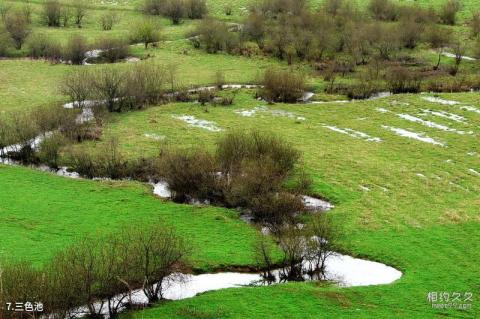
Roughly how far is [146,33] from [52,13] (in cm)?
2274

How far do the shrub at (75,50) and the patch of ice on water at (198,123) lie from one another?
28.2 metres

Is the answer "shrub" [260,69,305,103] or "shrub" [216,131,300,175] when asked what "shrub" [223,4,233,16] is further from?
"shrub" [216,131,300,175]

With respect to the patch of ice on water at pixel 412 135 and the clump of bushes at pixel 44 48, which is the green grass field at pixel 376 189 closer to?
the patch of ice on water at pixel 412 135

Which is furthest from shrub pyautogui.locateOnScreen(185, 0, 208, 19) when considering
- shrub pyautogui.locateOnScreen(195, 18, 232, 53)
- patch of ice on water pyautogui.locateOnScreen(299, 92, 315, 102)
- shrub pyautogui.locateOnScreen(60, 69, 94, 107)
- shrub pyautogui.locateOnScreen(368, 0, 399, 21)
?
shrub pyautogui.locateOnScreen(60, 69, 94, 107)

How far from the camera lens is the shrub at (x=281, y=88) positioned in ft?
238

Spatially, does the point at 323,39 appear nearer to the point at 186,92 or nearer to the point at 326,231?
the point at 186,92

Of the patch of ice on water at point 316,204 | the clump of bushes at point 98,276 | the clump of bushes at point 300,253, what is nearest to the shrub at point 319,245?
the clump of bushes at point 300,253

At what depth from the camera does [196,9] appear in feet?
371

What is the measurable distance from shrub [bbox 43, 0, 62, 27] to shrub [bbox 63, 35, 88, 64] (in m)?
22.1

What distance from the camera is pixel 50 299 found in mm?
28109

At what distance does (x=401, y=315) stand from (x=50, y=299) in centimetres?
1849

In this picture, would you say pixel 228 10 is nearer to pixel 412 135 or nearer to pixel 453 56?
pixel 453 56

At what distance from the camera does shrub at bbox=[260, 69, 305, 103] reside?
2859 inches

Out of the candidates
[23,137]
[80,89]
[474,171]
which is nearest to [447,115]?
[474,171]
